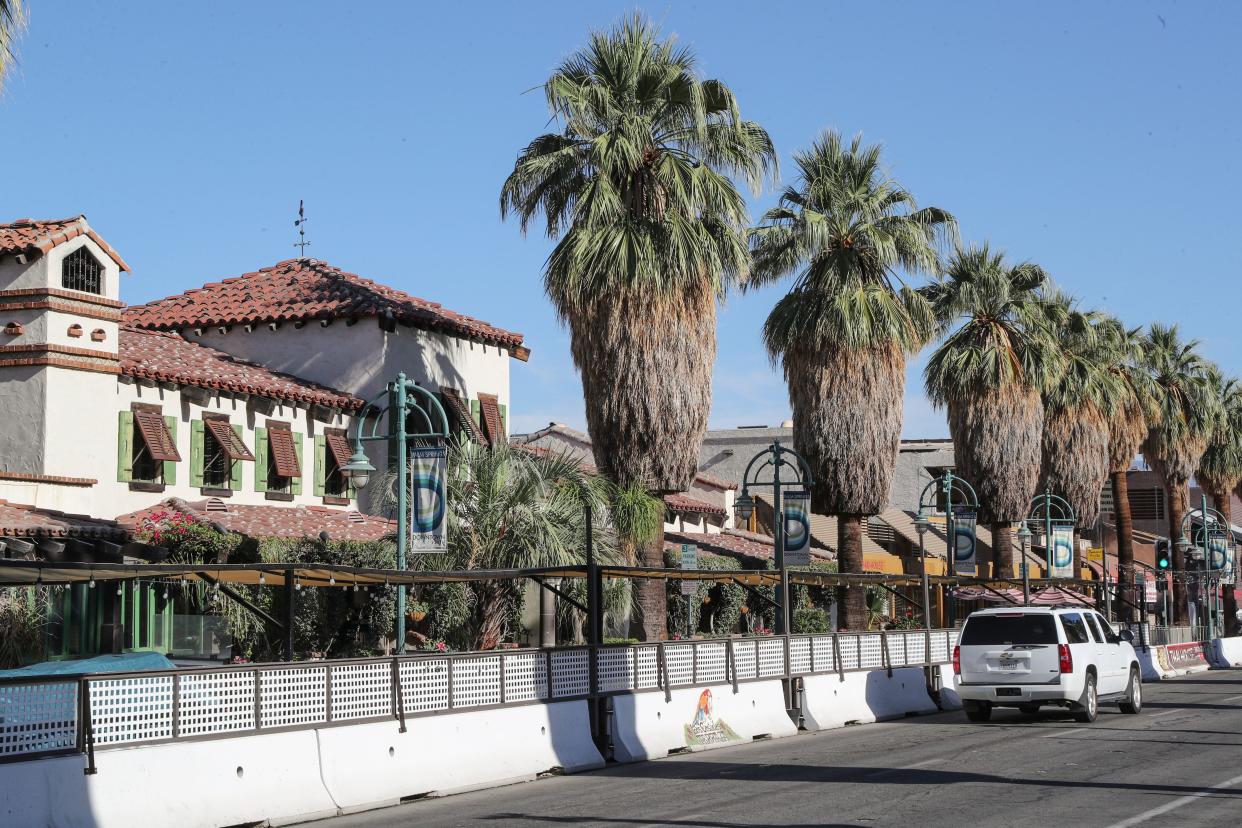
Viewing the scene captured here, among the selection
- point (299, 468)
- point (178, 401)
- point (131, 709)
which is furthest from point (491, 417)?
point (131, 709)

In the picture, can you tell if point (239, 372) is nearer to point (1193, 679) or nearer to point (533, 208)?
point (533, 208)

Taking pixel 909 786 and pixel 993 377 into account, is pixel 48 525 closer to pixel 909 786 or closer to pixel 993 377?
pixel 909 786

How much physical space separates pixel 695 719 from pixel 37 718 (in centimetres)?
1069

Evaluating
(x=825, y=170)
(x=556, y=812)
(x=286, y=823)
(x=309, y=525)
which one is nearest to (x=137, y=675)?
(x=286, y=823)

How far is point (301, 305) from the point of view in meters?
40.0

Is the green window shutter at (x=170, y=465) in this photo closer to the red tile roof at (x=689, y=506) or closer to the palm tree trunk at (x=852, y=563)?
the palm tree trunk at (x=852, y=563)

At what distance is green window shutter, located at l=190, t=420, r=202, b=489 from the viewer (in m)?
32.4

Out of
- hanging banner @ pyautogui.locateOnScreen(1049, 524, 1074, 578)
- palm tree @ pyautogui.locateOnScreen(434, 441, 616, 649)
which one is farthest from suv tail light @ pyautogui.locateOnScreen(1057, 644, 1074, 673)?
hanging banner @ pyautogui.locateOnScreen(1049, 524, 1074, 578)

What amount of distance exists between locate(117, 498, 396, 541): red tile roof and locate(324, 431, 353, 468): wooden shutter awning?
1.33 m

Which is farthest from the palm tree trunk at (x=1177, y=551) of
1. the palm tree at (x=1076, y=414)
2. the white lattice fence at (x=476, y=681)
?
the white lattice fence at (x=476, y=681)

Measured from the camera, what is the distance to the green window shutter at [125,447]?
30.5 m

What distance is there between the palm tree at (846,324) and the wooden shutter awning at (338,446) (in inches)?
441

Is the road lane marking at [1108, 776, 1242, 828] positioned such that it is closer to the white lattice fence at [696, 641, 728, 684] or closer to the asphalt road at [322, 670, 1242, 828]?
the asphalt road at [322, 670, 1242, 828]

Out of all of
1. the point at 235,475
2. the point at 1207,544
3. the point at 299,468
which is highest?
the point at 299,468
